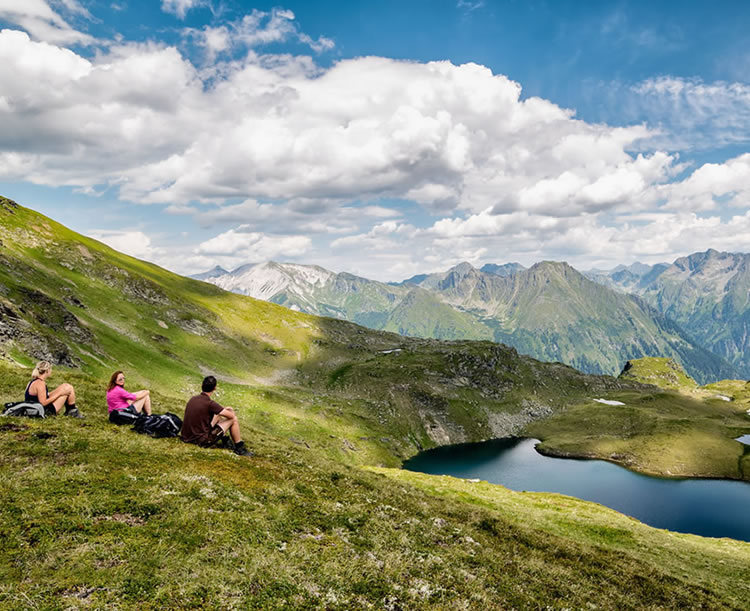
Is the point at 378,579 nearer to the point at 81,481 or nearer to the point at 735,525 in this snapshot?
the point at 81,481

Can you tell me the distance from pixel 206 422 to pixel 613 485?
16261cm

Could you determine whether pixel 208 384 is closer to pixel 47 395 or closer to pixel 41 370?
pixel 41 370

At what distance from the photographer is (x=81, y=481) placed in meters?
17.5

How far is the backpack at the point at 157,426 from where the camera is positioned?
2587 cm

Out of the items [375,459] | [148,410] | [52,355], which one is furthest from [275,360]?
[148,410]

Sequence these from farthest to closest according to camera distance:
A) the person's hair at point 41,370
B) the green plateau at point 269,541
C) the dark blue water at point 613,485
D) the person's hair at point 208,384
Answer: the dark blue water at point 613,485
the person's hair at point 41,370
the person's hair at point 208,384
the green plateau at point 269,541

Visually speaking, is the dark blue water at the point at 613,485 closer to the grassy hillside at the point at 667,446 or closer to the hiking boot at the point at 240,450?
the grassy hillside at the point at 667,446

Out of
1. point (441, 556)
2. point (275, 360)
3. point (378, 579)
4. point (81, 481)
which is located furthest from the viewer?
point (275, 360)

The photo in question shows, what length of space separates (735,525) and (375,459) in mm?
103951

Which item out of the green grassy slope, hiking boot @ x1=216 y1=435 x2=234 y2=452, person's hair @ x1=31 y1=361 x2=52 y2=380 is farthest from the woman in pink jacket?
the green grassy slope

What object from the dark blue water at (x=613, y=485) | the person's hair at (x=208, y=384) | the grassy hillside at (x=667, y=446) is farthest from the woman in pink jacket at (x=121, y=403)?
the grassy hillside at (x=667, y=446)

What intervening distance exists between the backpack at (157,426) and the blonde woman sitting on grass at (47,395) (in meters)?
3.90

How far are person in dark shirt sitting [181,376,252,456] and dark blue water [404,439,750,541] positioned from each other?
433 feet

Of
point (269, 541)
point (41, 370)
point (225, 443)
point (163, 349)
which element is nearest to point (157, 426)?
point (225, 443)
